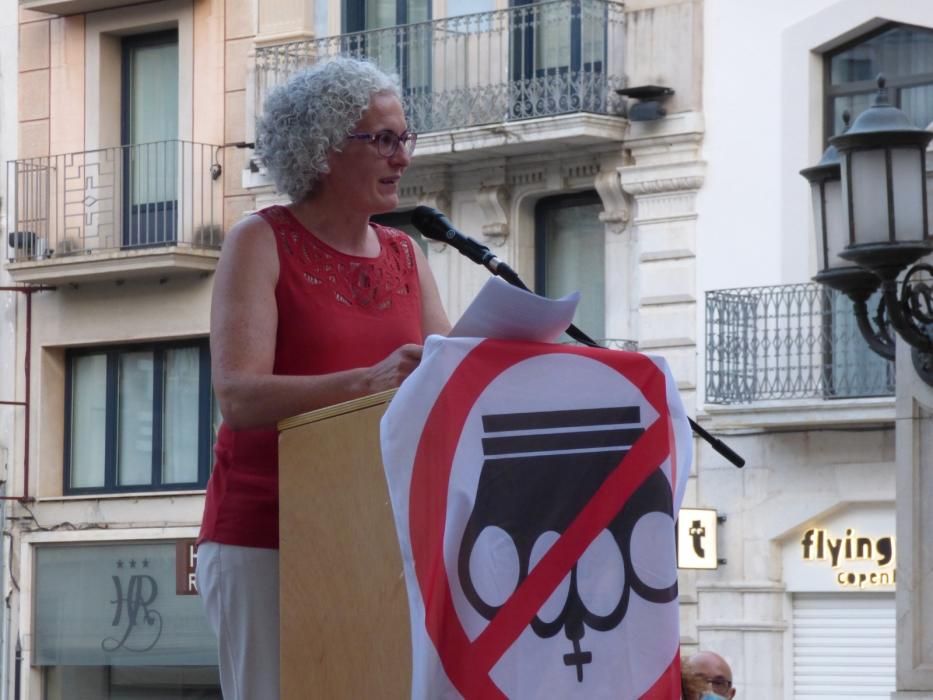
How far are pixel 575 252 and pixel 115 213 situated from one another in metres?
5.73

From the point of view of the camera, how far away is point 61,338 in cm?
2497

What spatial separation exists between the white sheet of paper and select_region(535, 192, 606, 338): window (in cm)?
1769

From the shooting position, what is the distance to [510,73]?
70.2ft

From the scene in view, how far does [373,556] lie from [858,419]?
15.7m

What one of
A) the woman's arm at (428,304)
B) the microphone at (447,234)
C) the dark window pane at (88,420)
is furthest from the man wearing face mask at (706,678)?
the dark window pane at (88,420)

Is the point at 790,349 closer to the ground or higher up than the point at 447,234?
higher up

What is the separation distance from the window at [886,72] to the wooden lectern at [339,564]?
51.9ft

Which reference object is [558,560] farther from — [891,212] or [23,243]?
[23,243]

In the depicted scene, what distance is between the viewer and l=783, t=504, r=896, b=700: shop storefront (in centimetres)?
1919

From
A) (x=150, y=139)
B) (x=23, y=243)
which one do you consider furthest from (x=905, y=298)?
(x=23, y=243)

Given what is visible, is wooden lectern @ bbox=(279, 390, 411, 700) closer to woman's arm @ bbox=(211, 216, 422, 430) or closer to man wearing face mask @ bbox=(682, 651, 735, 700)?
woman's arm @ bbox=(211, 216, 422, 430)

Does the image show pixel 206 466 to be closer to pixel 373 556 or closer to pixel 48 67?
pixel 48 67

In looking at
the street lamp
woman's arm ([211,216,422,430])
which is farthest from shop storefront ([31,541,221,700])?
woman's arm ([211,216,422,430])

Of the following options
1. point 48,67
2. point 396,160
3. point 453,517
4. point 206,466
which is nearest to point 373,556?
point 453,517
